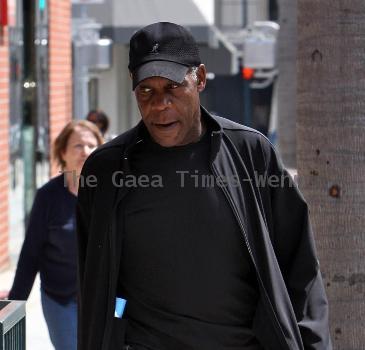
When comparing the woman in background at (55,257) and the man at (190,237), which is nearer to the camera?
the man at (190,237)

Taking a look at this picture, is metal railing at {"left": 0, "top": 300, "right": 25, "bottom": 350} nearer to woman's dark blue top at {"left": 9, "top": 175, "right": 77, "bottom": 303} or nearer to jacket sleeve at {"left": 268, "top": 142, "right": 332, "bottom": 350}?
jacket sleeve at {"left": 268, "top": 142, "right": 332, "bottom": 350}

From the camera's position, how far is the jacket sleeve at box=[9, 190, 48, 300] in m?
5.53

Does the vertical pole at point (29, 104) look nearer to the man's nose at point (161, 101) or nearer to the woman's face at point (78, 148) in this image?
the woman's face at point (78, 148)

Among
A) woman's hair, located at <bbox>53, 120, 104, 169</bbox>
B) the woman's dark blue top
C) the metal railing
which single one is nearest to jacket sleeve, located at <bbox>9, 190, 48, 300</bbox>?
the woman's dark blue top

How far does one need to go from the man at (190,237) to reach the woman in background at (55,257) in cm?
210

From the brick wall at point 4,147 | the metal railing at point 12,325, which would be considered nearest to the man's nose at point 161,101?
the metal railing at point 12,325

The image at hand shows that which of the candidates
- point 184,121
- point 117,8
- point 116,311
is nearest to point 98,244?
point 116,311

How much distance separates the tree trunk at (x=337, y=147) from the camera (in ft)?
14.3

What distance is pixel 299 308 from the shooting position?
345cm

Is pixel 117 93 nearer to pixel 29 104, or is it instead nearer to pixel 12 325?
pixel 29 104

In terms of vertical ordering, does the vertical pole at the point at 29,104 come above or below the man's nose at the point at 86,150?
below

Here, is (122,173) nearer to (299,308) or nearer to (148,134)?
(148,134)

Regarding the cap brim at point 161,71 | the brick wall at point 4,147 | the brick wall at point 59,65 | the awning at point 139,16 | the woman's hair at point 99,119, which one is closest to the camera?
the cap brim at point 161,71

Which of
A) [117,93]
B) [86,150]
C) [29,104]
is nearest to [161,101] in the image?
[86,150]
